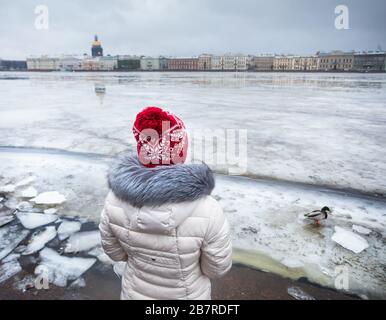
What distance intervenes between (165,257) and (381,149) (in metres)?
6.01

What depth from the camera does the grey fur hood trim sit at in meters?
1.15

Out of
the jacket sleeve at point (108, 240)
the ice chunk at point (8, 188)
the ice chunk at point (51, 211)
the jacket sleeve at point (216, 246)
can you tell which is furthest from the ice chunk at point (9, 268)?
the jacket sleeve at point (216, 246)

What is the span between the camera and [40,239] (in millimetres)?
2889

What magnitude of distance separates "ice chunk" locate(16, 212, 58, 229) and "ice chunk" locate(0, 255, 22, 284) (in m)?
Result: 0.59

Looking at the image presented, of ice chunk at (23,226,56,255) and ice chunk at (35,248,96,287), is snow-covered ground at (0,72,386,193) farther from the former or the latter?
ice chunk at (35,248,96,287)

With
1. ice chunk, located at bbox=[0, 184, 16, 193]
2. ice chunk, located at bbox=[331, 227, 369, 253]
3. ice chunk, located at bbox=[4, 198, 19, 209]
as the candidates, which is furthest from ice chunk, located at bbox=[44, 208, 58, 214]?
ice chunk, located at bbox=[331, 227, 369, 253]

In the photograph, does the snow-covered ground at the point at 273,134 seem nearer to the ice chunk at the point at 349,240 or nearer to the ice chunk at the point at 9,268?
the ice chunk at the point at 349,240

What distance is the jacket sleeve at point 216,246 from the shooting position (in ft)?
4.12

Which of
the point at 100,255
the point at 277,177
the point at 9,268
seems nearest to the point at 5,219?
the point at 9,268

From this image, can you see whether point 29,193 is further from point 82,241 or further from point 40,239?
point 82,241

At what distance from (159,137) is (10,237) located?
2.58 m

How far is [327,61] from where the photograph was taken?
11088 centimetres

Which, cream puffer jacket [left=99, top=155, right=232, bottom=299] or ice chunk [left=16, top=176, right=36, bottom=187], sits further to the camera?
ice chunk [left=16, top=176, right=36, bottom=187]
